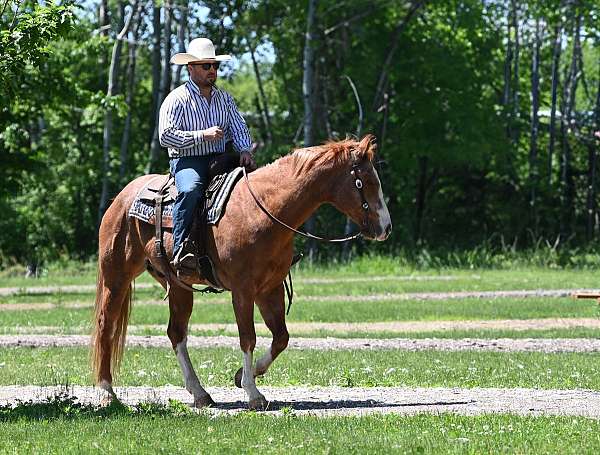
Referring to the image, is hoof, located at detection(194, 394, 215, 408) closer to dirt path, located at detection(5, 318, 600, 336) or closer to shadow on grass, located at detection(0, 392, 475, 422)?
shadow on grass, located at detection(0, 392, 475, 422)

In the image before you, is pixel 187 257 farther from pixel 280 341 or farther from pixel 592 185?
pixel 592 185

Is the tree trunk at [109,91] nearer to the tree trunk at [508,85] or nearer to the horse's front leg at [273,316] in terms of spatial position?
the tree trunk at [508,85]

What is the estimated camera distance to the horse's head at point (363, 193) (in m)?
11.5

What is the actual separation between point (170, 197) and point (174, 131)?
2.03 ft

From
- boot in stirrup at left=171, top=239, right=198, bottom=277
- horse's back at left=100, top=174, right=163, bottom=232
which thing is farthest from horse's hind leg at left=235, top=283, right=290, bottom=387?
horse's back at left=100, top=174, right=163, bottom=232

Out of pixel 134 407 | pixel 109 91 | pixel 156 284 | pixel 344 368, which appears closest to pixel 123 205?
pixel 134 407

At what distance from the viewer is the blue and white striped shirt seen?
12.2 metres

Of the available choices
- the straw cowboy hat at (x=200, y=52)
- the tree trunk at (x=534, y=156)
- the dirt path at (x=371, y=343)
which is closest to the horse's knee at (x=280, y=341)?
the straw cowboy hat at (x=200, y=52)

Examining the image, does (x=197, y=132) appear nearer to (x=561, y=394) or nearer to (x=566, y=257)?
(x=561, y=394)

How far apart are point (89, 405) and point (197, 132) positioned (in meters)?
2.58

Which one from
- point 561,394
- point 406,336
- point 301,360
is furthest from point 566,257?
point 561,394

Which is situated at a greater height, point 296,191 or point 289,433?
point 296,191

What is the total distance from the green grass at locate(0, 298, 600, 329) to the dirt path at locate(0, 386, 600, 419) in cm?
924

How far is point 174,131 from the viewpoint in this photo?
12.2 m
